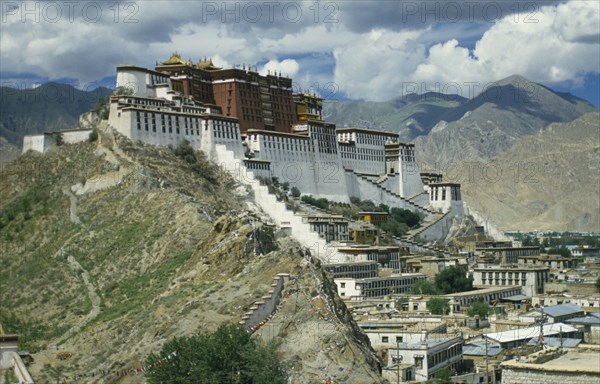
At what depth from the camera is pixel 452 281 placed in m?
92.8

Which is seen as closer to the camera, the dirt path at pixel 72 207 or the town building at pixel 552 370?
the town building at pixel 552 370

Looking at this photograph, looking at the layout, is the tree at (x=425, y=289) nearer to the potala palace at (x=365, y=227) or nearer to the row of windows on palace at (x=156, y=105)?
the potala palace at (x=365, y=227)

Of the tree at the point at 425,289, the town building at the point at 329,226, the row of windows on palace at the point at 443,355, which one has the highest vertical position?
the town building at the point at 329,226

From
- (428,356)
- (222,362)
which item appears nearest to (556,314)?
(428,356)

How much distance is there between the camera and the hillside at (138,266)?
1871 inches

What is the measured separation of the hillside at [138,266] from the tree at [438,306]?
12.7m

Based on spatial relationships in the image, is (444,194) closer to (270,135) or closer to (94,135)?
(270,135)

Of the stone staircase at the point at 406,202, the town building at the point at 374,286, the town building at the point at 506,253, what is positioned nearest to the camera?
the town building at the point at 374,286

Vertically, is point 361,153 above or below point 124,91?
below

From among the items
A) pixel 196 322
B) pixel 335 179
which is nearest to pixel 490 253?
pixel 335 179

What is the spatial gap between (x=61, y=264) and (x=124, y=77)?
28886 mm

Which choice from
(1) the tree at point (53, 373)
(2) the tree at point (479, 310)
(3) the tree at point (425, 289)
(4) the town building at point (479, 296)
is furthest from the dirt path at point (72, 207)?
(1) the tree at point (53, 373)

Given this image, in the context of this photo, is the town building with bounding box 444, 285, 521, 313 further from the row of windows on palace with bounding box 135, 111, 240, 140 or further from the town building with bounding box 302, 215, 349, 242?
the row of windows on palace with bounding box 135, 111, 240, 140

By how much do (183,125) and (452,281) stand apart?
26992 millimetres
